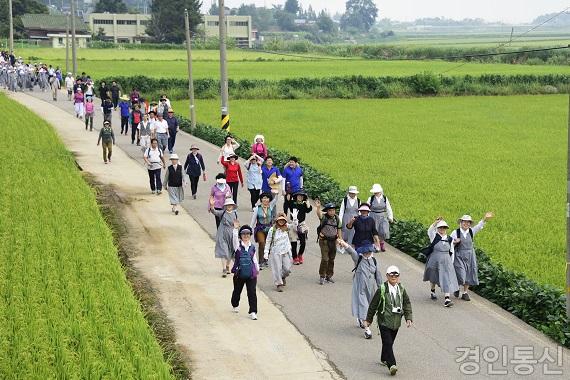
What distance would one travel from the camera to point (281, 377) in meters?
12.1

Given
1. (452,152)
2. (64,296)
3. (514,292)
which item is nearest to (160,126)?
(452,152)

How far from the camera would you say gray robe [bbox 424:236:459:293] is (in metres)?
15.3

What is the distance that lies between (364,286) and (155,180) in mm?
11779

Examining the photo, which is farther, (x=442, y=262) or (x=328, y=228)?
(x=328, y=228)

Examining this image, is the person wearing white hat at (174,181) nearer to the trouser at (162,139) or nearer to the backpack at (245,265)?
the trouser at (162,139)

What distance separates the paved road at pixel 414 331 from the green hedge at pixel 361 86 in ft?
139

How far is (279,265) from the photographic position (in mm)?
16078

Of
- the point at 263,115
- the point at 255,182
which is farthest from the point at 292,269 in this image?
the point at 263,115

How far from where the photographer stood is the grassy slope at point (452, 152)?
22031 mm

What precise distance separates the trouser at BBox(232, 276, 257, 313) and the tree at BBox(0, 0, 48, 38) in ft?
294

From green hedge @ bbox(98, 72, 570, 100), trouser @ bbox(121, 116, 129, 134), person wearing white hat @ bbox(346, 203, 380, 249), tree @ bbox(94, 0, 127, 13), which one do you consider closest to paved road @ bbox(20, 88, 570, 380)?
person wearing white hat @ bbox(346, 203, 380, 249)

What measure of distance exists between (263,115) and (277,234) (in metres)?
35.7

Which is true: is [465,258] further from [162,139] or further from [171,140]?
[171,140]

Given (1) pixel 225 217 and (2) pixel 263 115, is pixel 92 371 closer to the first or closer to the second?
(1) pixel 225 217
